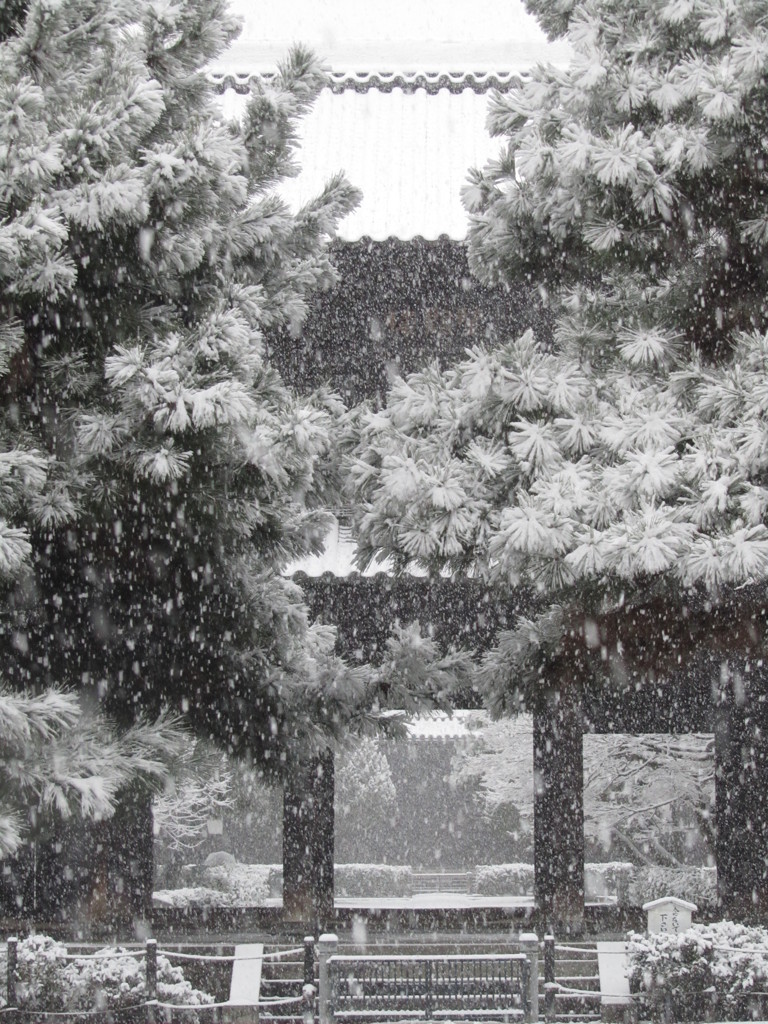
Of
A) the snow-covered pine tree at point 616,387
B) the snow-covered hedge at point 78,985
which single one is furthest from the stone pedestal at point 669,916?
the snow-covered pine tree at point 616,387

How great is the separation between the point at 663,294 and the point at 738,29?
102 centimetres

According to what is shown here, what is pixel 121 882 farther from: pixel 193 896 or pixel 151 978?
pixel 193 896

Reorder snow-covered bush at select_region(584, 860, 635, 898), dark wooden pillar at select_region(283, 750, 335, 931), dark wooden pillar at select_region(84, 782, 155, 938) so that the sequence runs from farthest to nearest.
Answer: snow-covered bush at select_region(584, 860, 635, 898), dark wooden pillar at select_region(84, 782, 155, 938), dark wooden pillar at select_region(283, 750, 335, 931)

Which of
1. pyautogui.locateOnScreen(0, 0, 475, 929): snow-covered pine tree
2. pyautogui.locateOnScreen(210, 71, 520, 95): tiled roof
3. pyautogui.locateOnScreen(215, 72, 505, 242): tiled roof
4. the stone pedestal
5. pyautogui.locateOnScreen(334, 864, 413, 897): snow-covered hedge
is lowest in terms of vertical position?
pyautogui.locateOnScreen(334, 864, 413, 897): snow-covered hedge

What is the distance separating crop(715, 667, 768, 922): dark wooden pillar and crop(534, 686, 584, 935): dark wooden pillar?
1160 millimetres

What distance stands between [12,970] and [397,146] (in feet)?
22.3

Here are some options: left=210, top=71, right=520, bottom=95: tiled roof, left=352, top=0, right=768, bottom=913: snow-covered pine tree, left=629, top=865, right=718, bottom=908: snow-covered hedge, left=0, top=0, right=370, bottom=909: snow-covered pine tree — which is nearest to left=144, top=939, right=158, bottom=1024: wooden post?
left=0, top=0, right=370, bottom=909: snow-covered pine tree

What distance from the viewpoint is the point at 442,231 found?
299 inches

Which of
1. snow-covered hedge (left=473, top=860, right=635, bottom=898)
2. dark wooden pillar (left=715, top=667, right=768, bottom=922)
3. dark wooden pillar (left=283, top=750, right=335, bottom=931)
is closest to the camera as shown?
dark wooden pillar (left=715, top=667, right=768, bottom=922)

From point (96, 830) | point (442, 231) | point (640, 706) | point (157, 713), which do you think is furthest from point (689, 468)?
point (640, 706)

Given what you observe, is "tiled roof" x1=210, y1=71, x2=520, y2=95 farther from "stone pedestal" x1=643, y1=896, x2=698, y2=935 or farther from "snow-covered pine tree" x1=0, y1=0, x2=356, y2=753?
"stone pedestal" x1=643, y1=896, x2=698, y2=935

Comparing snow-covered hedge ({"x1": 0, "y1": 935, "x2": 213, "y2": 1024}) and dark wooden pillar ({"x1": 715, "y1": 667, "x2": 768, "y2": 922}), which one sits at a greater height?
dark wooden pillar ({"x1": 715, "y1": 667, "x2": 768, "y2": 922})

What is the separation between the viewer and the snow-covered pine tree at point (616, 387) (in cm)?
393

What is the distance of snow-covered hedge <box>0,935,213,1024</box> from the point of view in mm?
7836
